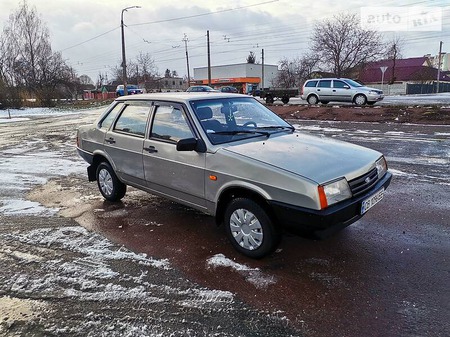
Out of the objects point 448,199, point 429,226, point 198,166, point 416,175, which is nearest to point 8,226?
point 198,166

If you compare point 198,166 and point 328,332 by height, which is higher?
point 198,166

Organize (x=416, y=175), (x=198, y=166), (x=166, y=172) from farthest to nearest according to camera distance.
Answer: (x=416, y=175) < (x=166, y=172) < (x=198, y=166)

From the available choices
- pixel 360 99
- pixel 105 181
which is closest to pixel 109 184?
pixel 105 181

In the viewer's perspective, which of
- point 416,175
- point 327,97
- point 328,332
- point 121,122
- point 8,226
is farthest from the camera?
point 327,97

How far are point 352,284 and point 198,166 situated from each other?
1.94 meters

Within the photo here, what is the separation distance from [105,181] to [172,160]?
75.1 inches

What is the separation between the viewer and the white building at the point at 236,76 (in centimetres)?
7875

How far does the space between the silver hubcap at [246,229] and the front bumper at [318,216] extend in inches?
10.4

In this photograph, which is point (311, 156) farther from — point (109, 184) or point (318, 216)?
point (109, 184)

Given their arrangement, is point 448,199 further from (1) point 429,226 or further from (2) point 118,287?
(2) point 118,287

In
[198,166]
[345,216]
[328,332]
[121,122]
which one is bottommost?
[328,332]

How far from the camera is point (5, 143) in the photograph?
12.9 meters

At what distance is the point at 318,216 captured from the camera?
10.5 feet

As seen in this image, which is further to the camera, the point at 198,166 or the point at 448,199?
the point at 448,199
